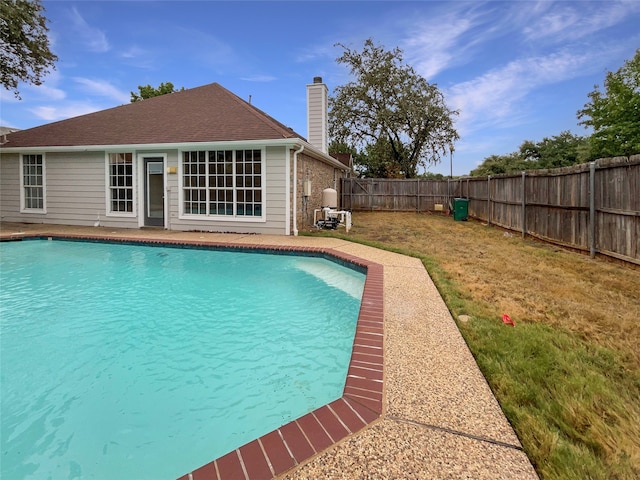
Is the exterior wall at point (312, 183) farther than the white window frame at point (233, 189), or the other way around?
the exterior wall at point (312, 183)

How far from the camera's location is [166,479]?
2068 millimetres

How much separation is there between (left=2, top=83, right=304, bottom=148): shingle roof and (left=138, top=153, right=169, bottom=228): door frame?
514 millimetres

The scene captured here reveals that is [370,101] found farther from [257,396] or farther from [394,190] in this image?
[257,396]

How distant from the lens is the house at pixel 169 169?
10570mm

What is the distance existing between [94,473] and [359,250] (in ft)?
21.1

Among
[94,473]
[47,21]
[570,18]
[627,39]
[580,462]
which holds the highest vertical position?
[627,39]

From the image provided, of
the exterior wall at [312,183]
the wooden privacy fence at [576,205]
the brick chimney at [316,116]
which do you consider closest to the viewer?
the wooden privacy fence at [576,205]

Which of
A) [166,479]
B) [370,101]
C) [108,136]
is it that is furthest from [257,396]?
[370,101]

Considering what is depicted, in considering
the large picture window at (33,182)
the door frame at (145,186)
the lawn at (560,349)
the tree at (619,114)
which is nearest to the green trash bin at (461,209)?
the lawn at (560,349)

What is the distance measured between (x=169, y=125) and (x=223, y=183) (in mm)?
3189

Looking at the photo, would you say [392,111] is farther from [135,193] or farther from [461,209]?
[135,193]

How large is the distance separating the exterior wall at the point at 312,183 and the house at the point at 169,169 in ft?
0.13

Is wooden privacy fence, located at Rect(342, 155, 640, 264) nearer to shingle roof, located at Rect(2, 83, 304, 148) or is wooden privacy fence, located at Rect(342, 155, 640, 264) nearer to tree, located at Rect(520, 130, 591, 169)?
shingle roof, located at Rect(2, 83, 304, 148)

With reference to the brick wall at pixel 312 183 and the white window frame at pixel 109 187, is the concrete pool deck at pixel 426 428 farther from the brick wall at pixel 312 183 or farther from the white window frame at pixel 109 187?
the white window frame at pixel 109 187
